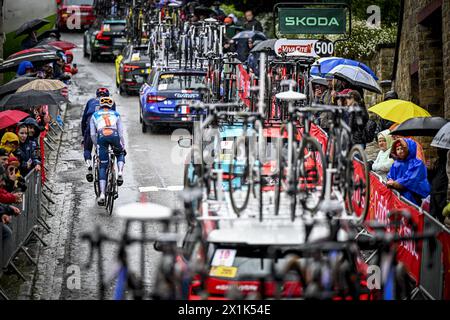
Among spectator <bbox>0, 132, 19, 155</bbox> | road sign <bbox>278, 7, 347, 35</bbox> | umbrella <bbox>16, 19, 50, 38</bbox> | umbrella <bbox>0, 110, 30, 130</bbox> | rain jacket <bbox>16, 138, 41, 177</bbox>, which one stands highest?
umbrella <bbox>16, 19, 50, 38</bbox>

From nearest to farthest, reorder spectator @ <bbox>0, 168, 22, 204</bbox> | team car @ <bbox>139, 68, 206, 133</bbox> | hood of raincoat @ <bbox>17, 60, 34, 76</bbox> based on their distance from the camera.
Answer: spectator @ <bbox>0, 168, 22, 204</bbox> < hood of raincoat @ <bbox>17, 60, 34, 76</bbox> < team car @ <bbox>139, 68, 206, 133</bbox>

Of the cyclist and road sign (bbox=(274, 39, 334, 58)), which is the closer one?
the cyclist

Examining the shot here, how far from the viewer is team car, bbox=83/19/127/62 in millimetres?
37688

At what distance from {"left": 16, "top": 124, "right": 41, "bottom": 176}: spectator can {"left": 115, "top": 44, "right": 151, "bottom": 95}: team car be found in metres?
12.7

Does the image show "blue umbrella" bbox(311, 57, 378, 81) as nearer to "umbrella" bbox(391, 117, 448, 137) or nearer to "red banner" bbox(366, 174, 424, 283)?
"umbrella" bbox(391, 117, 448, 137)

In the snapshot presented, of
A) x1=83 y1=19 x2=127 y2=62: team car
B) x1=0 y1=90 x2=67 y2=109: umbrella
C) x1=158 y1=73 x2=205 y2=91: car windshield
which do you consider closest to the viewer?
x1=0 y1=90 x2=67 y2=109: umbrella

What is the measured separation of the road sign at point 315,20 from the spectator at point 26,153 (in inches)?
221

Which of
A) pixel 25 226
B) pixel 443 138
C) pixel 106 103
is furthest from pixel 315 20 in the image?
pixel 25 226

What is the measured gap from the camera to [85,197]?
1983 cm

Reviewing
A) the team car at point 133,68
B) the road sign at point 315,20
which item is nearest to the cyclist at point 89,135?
the road sign at point 315,20

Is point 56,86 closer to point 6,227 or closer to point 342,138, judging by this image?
point 6,227

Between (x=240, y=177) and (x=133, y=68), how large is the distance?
18.6 meters

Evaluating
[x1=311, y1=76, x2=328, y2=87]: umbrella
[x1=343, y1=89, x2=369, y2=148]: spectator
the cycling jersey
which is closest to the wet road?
the cycling jersey

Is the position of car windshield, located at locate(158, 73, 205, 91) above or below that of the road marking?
above
